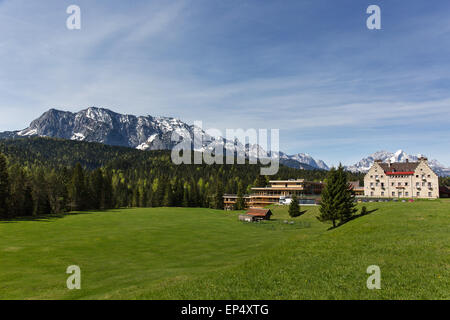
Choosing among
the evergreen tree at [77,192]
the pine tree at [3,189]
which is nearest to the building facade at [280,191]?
the evergreen tree at [77,192]

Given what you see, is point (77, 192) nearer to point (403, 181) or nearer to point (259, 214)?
point (259, 214)

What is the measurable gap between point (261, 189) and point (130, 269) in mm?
124644

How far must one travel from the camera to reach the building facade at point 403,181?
105 meters

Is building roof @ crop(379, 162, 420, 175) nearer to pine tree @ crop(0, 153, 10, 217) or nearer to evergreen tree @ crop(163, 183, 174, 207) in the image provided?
evergreen tree @ crop(163, 183, 174, 207)

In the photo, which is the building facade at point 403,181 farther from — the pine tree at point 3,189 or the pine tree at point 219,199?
the pine tree at point 3,189

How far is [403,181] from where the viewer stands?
109188 millimetres

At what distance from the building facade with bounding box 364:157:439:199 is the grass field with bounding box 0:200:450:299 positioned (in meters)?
72.3

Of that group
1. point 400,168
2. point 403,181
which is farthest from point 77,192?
point 400,168

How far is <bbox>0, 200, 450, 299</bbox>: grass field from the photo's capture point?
18.4 m

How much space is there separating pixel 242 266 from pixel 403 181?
106m

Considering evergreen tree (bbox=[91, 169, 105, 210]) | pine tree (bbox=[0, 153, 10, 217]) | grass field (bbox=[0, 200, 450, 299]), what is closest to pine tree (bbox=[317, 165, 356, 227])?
grass field (bbox=[0, 200, 450, 299])

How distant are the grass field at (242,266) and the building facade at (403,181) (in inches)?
2845
